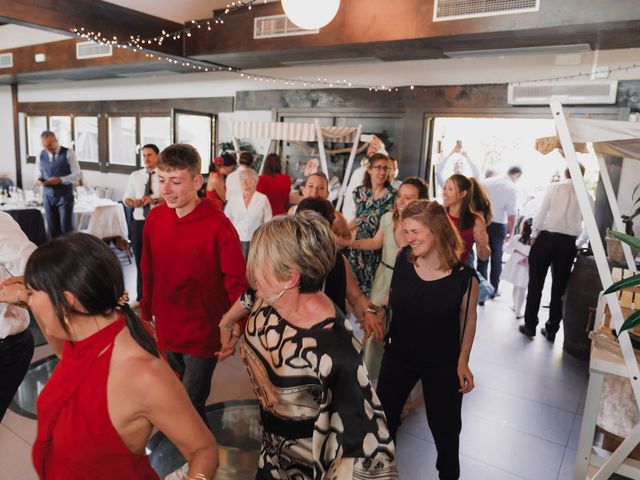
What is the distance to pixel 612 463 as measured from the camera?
6.52ft

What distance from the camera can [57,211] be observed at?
21.2ft

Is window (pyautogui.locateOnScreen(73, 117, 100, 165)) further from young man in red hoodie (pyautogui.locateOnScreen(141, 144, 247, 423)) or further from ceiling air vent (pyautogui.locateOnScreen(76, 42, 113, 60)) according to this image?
young man in red hoodie (pyautogui.locateOnScreen(141, 144, 247, 423))

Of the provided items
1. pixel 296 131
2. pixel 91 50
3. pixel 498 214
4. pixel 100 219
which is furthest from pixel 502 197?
pixel 91 50

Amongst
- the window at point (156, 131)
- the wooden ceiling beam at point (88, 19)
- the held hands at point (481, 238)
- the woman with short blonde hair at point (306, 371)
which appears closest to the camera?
the woman with short blonde hair at point (306, 371)

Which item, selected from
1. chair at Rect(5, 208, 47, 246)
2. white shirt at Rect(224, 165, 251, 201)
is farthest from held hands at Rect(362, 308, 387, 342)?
chair at Rect(5, 208, 47, 246)

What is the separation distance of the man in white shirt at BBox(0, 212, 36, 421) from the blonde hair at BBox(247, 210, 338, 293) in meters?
1.01

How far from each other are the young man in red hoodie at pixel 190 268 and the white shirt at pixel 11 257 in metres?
0.55

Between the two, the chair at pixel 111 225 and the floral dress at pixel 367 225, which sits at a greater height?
the floral dress at pixel 367 225

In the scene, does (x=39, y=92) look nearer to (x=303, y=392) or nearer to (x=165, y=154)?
(x=165, y=154)

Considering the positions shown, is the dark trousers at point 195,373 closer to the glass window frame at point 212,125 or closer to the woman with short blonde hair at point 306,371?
the woman with short blonde hair at point 306,371

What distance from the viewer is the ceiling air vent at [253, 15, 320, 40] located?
5.48m

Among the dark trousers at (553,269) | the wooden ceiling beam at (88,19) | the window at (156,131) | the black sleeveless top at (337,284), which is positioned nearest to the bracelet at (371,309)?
the black sleeveless top at (337,284)

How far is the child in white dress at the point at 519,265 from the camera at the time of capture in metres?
5.04

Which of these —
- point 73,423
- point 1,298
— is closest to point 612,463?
point 73,423
